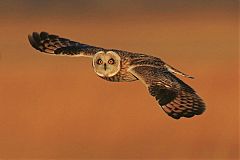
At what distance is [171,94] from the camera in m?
3.89

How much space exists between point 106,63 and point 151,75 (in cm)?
22

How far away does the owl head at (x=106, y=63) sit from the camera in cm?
404

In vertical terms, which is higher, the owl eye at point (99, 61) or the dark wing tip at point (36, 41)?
the dark wing tip at point (36, 41)

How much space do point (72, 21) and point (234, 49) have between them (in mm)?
4879

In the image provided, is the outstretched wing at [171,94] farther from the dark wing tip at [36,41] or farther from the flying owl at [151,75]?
the dark wing tip at [36,41]

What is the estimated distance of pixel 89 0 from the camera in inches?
679

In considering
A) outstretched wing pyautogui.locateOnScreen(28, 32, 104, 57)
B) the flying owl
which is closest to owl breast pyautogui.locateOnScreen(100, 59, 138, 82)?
the flying owl

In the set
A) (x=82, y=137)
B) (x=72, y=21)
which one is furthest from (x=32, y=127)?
(x=72, y=21)

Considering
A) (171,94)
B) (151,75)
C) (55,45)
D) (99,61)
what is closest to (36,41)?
(55,45)

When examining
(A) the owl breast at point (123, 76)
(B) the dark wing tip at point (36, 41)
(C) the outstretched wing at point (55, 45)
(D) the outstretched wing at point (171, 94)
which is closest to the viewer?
(D) the outstretched wing at point (171, 94)

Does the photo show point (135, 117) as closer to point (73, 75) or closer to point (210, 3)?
point (73, 75)

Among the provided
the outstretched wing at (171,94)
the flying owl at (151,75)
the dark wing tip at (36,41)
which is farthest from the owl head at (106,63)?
the dark wing tip at (36,41)

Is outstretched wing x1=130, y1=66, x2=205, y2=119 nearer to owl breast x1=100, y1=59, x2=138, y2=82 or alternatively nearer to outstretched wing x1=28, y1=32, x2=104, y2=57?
owl breast x1=100, y1=59, x2=138, y2=82

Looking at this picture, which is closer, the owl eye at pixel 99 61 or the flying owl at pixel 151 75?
the flying owl at pixel 151 75
